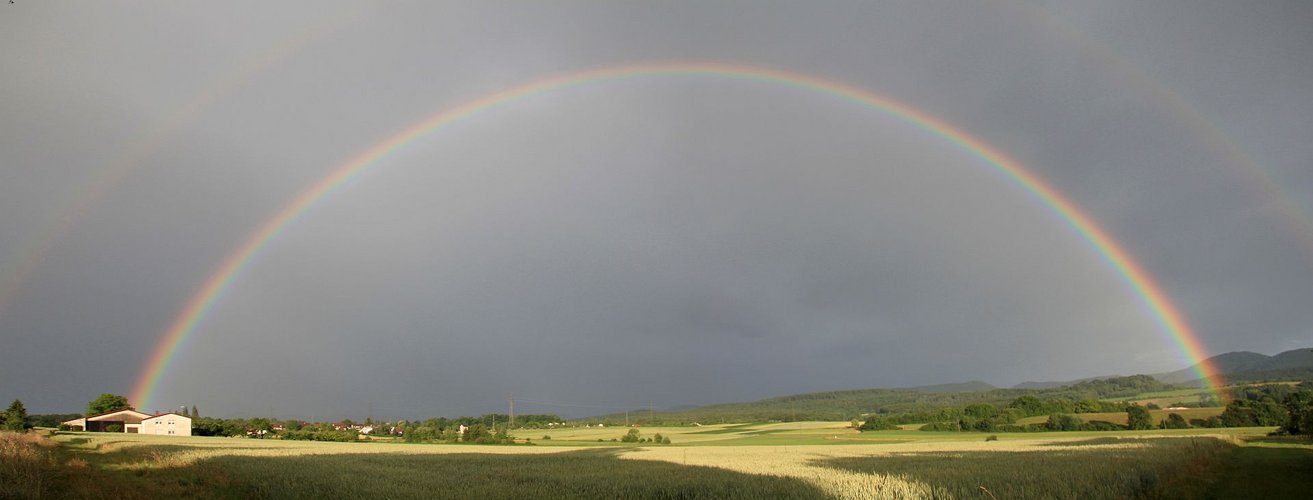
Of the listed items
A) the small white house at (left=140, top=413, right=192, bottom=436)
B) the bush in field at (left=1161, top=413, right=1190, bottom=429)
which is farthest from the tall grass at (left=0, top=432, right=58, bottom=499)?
the bush in field at (left=1161, top=413, right=1190, bottom=429)

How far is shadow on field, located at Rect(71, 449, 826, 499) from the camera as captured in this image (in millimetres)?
19188

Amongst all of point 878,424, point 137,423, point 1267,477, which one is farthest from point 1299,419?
point 137,423

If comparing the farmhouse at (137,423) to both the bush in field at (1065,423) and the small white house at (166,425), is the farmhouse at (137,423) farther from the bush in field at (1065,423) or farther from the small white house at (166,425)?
the bush in field at (1065,423)

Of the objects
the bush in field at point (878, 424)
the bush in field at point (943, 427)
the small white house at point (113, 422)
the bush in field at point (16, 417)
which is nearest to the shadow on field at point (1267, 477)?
the bush in field at point (943, 427)

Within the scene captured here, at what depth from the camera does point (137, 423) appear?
114 metres

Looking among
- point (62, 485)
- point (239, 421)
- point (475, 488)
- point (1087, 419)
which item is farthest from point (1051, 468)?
point (239, 421)

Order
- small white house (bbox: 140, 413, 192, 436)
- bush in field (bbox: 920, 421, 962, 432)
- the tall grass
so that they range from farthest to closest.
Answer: bush in field (bbox: 920, 421, 962, 432) < small white house (bbox: 140, 413, 192, 436) < the tall grass

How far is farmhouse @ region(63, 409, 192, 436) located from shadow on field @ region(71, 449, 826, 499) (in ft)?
307

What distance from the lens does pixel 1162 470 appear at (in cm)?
2817

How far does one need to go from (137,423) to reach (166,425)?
42.1 ft

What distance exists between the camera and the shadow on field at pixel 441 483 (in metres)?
19.2

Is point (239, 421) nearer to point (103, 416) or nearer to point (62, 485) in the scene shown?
point (103, 416)

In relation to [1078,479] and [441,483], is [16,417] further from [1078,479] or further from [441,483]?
[1078,479]

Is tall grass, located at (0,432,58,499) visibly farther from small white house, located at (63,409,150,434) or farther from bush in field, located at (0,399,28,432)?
small white house, located at (63,409,150,434)
